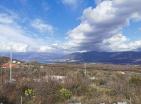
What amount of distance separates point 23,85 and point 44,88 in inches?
92.8

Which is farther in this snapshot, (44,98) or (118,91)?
(118,91)

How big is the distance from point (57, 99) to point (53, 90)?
6.26 ft

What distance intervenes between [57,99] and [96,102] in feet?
9.36

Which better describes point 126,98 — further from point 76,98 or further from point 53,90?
point 53,90

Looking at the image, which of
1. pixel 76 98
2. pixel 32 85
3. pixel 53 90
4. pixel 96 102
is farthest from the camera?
pixel 32 85

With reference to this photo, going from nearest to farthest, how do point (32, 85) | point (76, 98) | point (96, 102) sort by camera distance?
1. point (96, 102)
2. point (76, 98)
3. point (32, 85)

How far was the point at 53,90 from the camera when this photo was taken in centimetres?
2270

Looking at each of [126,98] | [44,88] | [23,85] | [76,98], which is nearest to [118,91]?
[126,98]

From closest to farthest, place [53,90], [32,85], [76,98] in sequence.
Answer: [76,98]
[53,90]
[32,85]

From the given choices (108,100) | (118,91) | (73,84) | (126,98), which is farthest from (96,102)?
(73,84)

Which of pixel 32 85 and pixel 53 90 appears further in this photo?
pixel 32 85

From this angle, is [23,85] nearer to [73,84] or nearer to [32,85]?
[32,85]

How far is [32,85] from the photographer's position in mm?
24344

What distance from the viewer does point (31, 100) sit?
20.8 m
